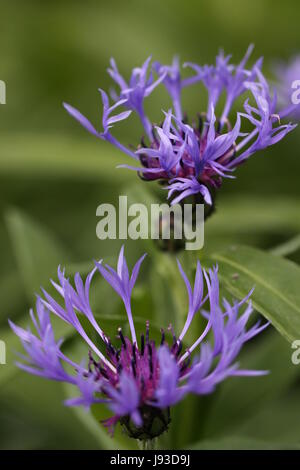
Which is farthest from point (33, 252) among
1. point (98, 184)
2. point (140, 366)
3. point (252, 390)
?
point (98, 184)

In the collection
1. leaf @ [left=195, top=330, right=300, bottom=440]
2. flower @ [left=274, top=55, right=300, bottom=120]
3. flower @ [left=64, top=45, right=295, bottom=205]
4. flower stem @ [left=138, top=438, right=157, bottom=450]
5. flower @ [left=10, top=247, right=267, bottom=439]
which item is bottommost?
leaf @ [left=195, top=330, right=300, bottom=440]

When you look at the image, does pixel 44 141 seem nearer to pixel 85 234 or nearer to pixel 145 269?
pixel 85 234

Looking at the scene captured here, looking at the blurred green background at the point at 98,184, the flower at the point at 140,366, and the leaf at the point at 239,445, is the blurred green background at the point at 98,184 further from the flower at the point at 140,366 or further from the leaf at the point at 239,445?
the flower at the point at 140,366

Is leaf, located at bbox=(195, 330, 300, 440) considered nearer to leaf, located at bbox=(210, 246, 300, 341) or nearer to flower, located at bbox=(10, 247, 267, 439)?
leaf, located at bbox=(210, 246, 300, 341)

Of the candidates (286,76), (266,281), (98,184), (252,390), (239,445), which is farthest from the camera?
(98,184)

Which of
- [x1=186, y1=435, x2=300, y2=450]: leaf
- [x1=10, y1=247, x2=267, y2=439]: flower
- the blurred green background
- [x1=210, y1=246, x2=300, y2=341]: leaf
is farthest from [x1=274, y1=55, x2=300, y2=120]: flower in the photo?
[x1=10, y1=247, x2=267, y2=439]: flower

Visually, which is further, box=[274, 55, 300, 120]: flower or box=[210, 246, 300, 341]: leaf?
box=[274, 55, 300, 120]: flower

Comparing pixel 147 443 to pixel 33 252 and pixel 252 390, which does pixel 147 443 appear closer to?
pixel 252 390

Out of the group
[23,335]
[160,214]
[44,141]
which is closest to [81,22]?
[44,141]
